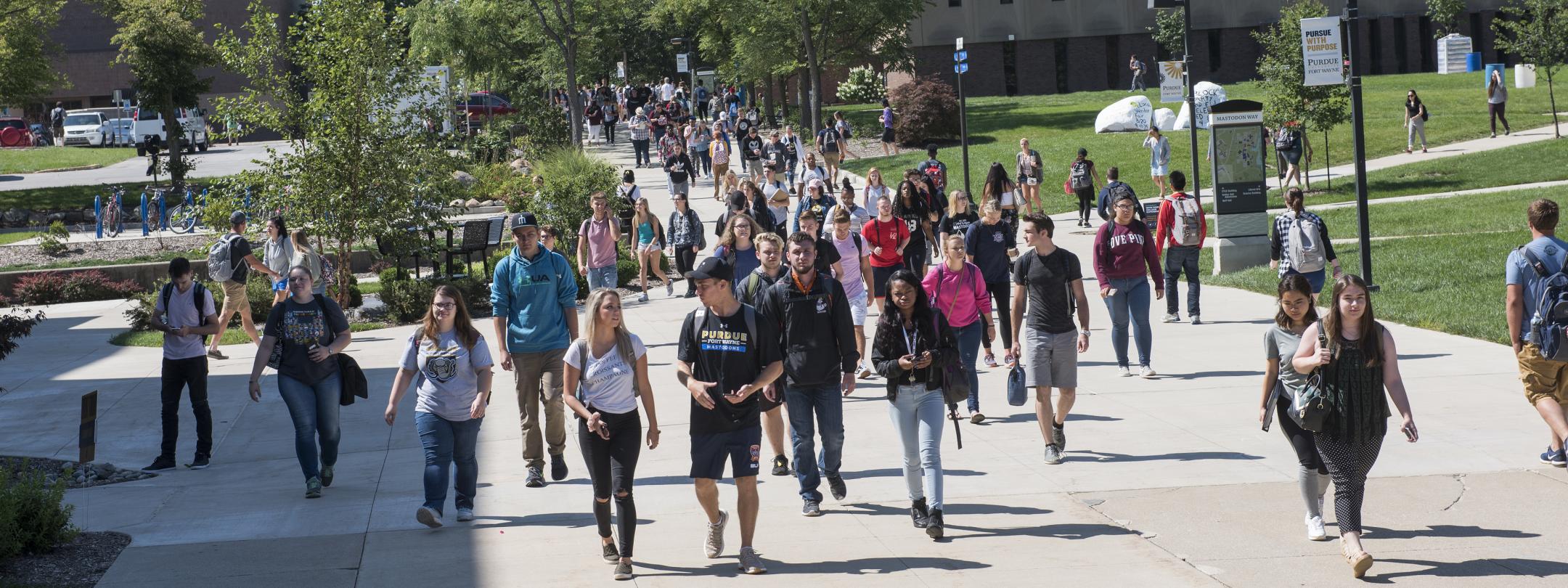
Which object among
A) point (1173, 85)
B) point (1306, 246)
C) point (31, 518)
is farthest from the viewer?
point (1173, 85)

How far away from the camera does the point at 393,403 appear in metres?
8.41

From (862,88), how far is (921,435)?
181 feet

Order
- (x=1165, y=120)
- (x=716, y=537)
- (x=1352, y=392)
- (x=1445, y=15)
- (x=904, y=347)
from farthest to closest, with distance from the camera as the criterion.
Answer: (x=1445, y=15)
(x=1165, y=120)
(x=904, y=347)
(x=716, y=537)
(x=1352, y=392)

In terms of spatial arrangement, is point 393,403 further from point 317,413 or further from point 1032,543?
point 1032,543

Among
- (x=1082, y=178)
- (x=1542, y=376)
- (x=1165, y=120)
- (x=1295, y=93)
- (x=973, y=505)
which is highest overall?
(x=1165, y=120)

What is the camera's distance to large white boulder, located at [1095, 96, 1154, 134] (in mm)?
42844

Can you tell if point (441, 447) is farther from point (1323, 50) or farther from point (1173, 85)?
point (1173, 85)

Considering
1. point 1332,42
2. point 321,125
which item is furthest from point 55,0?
point 1332,42

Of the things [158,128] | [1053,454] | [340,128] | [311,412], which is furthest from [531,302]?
[158,128]

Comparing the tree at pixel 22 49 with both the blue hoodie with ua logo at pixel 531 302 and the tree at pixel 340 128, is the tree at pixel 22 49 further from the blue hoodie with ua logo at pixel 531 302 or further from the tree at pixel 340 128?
the blue hoodie with ua logo at pixel 531 302

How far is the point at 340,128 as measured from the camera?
1923 centimetres

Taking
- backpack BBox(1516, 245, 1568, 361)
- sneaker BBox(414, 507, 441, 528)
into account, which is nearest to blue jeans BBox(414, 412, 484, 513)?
sneaker BBox(414, 507, 441, 528)

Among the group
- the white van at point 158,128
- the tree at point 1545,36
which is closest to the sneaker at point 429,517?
the tree at point 1545,36

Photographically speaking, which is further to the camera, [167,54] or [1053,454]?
[167,54]
